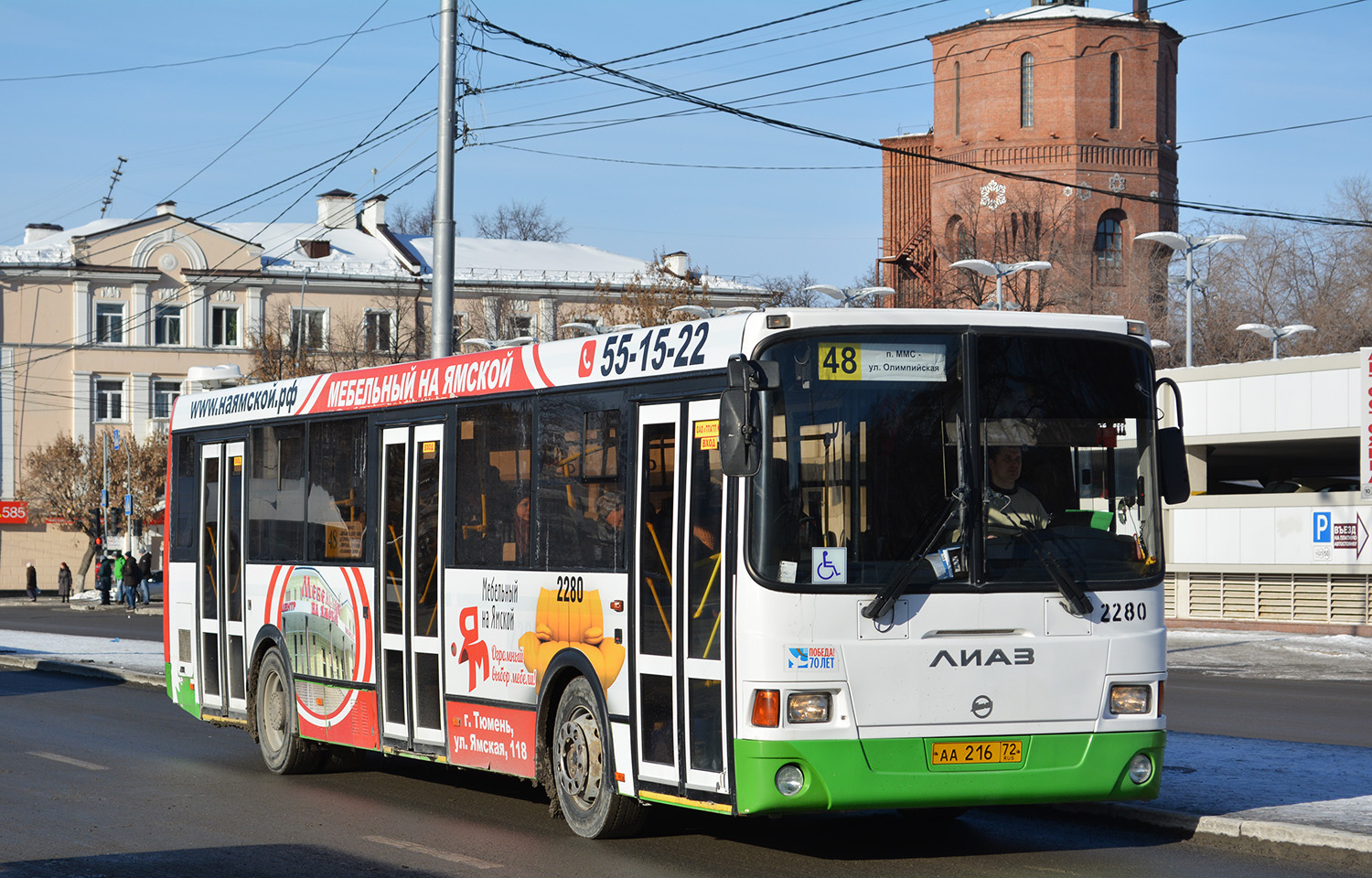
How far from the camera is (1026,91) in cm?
6750

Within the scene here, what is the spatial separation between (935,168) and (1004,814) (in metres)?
64.3

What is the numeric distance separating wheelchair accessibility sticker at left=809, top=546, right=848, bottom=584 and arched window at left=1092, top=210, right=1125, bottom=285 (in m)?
62.2

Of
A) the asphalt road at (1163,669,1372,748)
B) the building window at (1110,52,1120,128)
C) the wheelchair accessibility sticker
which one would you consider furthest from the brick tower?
the wheelchair accessibility sticker

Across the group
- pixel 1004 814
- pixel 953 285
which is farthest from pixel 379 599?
pixel 953 285

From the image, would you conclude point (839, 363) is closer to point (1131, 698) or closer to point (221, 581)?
point (1131, 698)

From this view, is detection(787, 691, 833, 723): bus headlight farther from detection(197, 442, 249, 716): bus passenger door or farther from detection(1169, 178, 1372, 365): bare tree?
detection(1169, 178, 1372, 365): bare tree

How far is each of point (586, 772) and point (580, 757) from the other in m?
0.09

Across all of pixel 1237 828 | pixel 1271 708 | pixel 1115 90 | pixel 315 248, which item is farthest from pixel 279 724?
pixel 315 248

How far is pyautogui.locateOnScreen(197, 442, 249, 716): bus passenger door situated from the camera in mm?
14312

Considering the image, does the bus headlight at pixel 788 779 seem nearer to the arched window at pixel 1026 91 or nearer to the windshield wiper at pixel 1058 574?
the windshield wiper at pixel 1058 574

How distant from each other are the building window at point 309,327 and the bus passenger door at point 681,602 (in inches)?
2322

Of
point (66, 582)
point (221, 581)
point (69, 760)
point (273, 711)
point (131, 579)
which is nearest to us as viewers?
point (273, 711)

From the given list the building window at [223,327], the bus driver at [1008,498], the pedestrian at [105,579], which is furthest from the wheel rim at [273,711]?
the building window at [223,327]

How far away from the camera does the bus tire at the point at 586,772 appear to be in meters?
9.48
